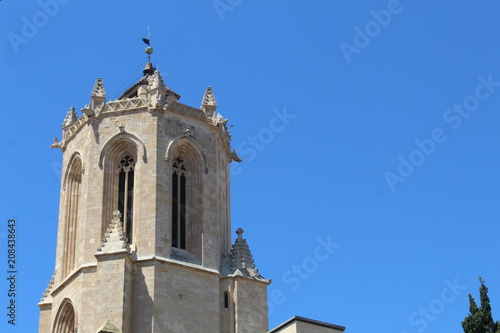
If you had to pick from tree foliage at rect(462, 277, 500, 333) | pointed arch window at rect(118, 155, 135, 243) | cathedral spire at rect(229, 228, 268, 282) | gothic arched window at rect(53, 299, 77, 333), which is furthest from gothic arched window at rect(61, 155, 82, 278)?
tree foliage at rect(462, 277, 500, 333)

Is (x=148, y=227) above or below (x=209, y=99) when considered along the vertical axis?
below

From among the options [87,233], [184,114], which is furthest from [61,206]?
[184,114]

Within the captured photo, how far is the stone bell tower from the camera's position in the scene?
38656mm

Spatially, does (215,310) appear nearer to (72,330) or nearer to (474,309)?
(72,330)

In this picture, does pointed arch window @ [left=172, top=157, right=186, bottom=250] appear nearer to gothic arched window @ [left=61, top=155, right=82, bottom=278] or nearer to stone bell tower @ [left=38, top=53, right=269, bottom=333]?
stone bell tower @ [left=38, top=53, right=269, bottom=333]

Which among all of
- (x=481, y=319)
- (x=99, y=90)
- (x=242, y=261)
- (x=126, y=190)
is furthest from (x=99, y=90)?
(x=481, y=319)

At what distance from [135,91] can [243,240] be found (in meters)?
8.09

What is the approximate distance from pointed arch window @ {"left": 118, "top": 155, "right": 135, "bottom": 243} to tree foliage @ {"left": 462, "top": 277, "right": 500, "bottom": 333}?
1305 cm

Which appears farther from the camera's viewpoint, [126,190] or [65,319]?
[126,190]

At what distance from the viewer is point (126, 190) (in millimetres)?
41500

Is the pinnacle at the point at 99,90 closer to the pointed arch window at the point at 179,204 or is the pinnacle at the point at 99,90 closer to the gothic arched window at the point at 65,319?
the pointed arch window at the point at 179,204

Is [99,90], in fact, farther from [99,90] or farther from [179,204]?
[179,204]

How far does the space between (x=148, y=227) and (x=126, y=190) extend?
7.62ft

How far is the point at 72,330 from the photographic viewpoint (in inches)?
1587
